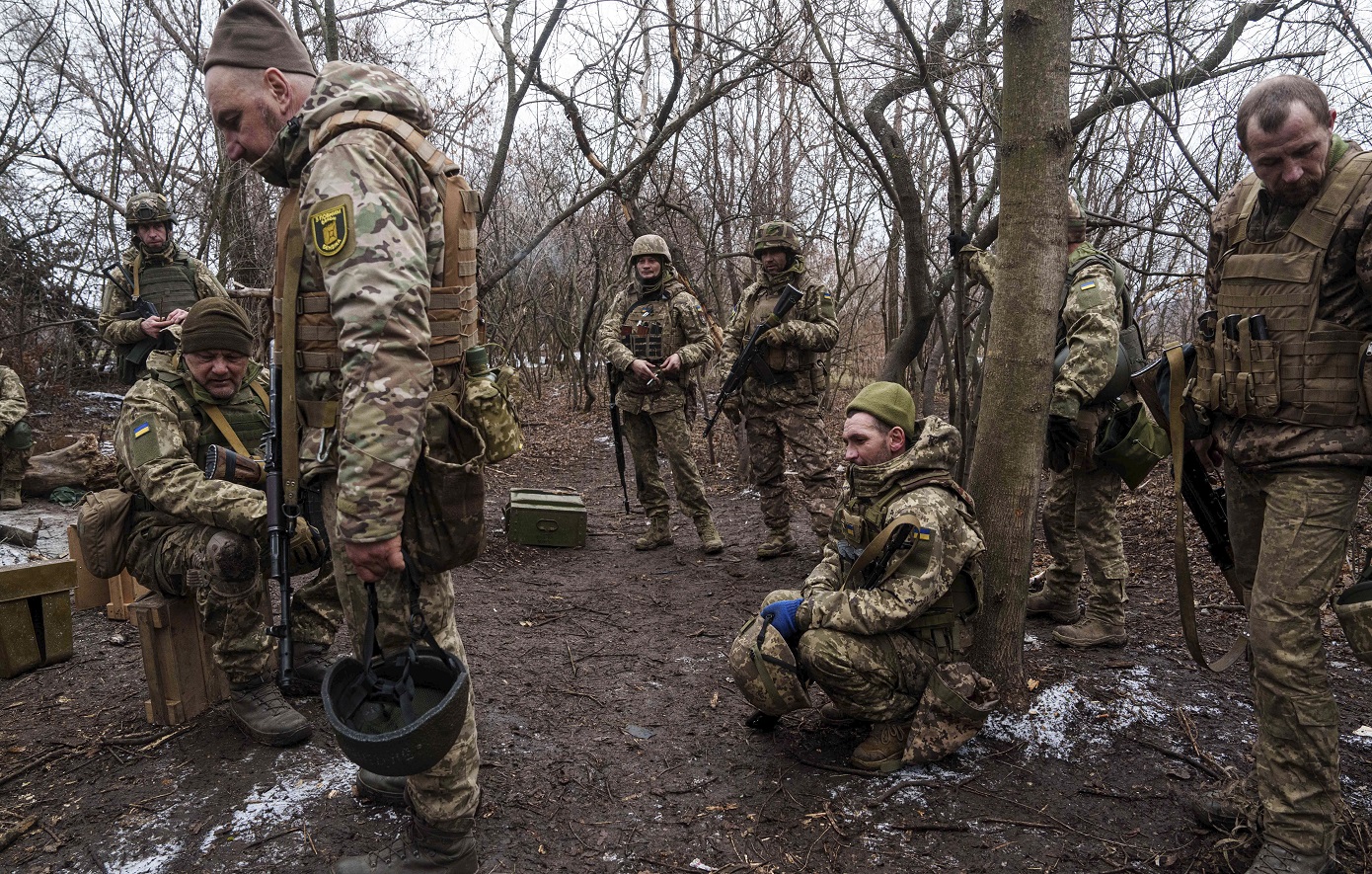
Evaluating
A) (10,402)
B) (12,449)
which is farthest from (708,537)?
(10,402)

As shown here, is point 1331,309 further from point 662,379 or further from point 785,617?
point 662,379

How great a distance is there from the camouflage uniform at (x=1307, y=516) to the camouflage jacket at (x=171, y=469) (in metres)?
3.49

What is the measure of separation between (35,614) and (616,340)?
12.8 ft

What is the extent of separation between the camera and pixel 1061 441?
4.20m

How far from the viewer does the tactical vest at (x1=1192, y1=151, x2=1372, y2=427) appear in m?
2.38

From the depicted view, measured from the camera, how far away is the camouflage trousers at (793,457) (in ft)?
18.9

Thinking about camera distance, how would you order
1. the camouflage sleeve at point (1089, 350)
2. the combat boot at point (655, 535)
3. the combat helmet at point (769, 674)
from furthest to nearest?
the combat boot at point (655, 535) → the camouflage sleeve at point (1089, 350) → the combat helmet at point (769, 674)

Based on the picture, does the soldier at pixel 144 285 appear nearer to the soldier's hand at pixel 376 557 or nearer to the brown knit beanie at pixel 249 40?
the brown knit beanie at pixel 249 40

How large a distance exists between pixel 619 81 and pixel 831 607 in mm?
6675

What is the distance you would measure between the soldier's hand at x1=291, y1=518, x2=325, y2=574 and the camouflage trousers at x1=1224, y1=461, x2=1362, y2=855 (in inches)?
132

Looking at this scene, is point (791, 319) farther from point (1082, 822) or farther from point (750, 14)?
point (1082, 822)

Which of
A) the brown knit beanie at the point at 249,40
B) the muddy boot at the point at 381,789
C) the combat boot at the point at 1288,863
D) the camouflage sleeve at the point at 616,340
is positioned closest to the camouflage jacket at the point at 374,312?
the brown knit beanie at the point at 249,40

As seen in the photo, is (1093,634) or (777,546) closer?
(1093,634)

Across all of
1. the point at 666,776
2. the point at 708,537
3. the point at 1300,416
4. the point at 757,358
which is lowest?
the point at 666,776
